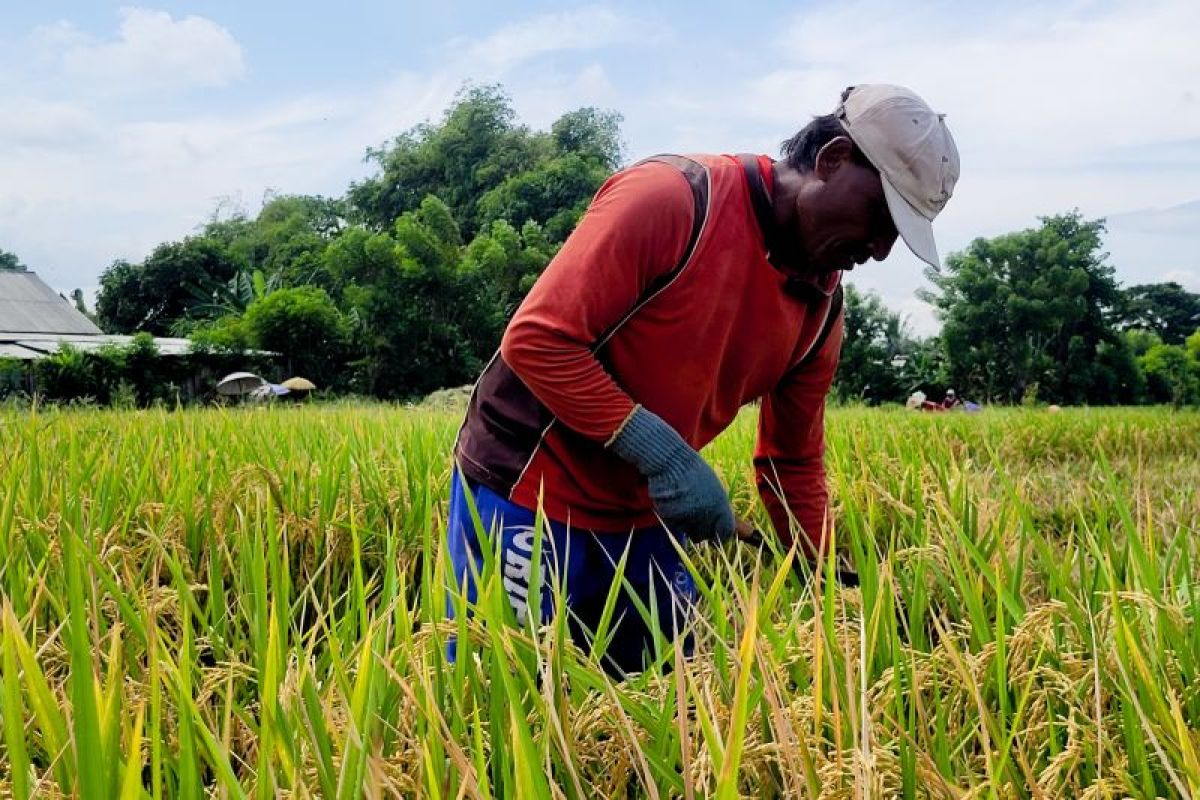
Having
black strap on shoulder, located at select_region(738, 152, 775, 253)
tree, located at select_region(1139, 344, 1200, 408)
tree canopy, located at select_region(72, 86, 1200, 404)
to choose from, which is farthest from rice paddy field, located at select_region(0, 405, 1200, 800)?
tree, located at select_region(1139, 344, 1200, 408)

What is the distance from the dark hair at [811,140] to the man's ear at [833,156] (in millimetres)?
20

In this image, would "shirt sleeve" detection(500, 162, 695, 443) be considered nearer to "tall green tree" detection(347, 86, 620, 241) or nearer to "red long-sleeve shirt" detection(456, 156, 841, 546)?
"red long-sleeve shirt" detection(456, 156, 841, 546)

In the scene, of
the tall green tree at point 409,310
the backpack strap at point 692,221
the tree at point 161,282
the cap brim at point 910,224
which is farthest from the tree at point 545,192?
the cap brim at point 910,224

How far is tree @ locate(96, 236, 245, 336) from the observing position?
33.8 metres

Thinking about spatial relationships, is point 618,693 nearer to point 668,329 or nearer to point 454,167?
point 668,329

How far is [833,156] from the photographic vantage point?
1498 millimetres

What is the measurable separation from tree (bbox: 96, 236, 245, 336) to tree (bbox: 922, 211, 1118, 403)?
2514cm

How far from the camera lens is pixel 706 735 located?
0.68 metres

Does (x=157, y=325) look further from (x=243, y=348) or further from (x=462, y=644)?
(x=462, y=644)

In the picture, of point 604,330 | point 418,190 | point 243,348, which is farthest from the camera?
point 418,190

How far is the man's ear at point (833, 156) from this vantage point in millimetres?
1479

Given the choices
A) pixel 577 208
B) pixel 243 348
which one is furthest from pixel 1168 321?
pixel 243 348

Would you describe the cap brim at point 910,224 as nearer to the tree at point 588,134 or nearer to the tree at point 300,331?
the tree at point 300,331

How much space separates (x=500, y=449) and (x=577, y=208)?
29.2m
